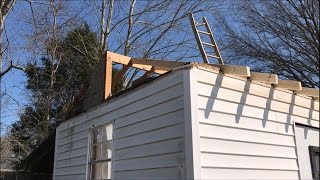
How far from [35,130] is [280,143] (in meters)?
16.2

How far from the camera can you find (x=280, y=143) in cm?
623

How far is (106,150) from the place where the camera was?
23.4 ft

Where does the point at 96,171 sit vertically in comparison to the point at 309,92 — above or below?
below

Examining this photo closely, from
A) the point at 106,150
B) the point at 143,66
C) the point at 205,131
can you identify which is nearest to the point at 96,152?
the point at 106,150

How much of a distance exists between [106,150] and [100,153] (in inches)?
9.4

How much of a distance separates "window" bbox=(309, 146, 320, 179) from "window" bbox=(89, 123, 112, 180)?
3.39 metres

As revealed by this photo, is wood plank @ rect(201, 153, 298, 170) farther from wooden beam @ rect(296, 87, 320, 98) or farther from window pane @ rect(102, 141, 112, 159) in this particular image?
window pane @ rect(102, 141, 112, 159)

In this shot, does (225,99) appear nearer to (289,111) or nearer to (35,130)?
(289,111)

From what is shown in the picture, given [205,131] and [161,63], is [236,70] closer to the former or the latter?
[205,131]

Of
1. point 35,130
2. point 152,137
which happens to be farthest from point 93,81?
point 35,130

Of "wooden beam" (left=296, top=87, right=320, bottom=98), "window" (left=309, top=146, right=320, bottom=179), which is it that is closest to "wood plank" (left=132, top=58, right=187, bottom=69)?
"wooden beam" (left=296, top=87, right=320, bottom=98)

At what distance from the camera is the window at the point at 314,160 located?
6.47 meters

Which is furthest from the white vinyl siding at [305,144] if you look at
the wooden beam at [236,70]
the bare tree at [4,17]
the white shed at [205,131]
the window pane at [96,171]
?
the bare tree at [4,17]

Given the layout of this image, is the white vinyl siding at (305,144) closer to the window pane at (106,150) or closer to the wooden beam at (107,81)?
the window pane at (106,150)
